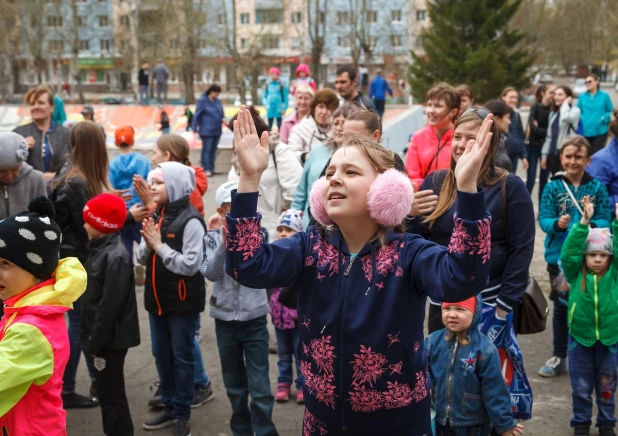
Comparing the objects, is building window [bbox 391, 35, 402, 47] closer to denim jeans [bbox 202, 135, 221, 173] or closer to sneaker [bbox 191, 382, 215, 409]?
denim jeans [bbox 202, 135, 221, 173]

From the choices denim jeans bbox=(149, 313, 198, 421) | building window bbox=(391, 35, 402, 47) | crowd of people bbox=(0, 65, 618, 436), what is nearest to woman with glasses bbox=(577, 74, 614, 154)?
crowd of people bbox=(0, 65, 618, 436)

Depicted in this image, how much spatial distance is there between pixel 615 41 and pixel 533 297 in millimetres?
63846

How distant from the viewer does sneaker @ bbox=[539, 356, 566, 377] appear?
6227mm

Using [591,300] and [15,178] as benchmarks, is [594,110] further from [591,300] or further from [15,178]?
[15,178]

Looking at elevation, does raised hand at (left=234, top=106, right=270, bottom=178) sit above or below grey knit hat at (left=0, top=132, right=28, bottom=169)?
above

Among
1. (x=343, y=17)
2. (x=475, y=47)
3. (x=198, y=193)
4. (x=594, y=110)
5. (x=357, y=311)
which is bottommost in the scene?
(x=198, y=193)

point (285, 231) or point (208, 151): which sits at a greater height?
point (285, 231)

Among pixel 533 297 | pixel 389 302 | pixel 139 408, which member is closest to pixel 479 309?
pixel 533 297

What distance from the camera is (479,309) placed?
422cm

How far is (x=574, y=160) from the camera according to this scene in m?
5.83

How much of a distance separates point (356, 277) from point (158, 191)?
2577mm

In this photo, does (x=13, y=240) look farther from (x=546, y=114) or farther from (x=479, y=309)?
(x=546, y=114)

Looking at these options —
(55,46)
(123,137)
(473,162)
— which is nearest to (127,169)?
(123,137)

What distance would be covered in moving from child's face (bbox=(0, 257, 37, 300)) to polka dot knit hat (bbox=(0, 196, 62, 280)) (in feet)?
0.10
